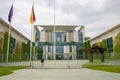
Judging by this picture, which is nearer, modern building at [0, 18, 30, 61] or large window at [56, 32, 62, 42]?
modern building at [0, 18, 30, 61]

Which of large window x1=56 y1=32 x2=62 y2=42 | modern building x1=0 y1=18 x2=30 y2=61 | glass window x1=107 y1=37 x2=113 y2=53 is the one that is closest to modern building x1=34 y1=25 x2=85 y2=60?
large window x1=56 y1=32 x2=62 y2=42

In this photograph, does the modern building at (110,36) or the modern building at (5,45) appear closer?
the modern building at (5,45)

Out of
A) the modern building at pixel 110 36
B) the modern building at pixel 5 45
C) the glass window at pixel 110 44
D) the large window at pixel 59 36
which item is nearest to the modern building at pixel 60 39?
the large window at pixel 59 36

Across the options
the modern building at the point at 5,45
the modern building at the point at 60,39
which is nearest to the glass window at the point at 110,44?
the modern building at the point at 60,39

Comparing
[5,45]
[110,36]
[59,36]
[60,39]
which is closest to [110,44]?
[110,36]

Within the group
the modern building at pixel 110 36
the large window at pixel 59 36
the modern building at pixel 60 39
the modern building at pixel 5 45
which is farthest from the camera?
the large window at pixel 59 36

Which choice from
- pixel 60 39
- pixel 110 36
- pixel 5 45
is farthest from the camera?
pixel 60 39

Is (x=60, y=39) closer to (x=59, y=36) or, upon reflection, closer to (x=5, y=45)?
(x=59, y=36)

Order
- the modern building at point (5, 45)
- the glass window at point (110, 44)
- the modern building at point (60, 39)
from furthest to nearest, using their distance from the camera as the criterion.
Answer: the modern building at point (60, 39) < the glass window at point (110, 44) < the modern building at point (5, 45)

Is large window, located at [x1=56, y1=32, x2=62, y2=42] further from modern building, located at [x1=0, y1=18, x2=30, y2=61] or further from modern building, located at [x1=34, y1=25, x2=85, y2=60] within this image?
modern building, located at [x1=0, y1=18, x2=30, y2=61]

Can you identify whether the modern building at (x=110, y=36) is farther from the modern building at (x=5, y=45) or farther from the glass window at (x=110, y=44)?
the modern building at (x=5, y=45)

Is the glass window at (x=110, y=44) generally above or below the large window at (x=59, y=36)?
below

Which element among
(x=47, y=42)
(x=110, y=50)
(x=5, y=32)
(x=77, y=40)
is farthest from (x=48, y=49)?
(x=5, y=32)

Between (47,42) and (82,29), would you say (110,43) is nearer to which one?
(82,29)
